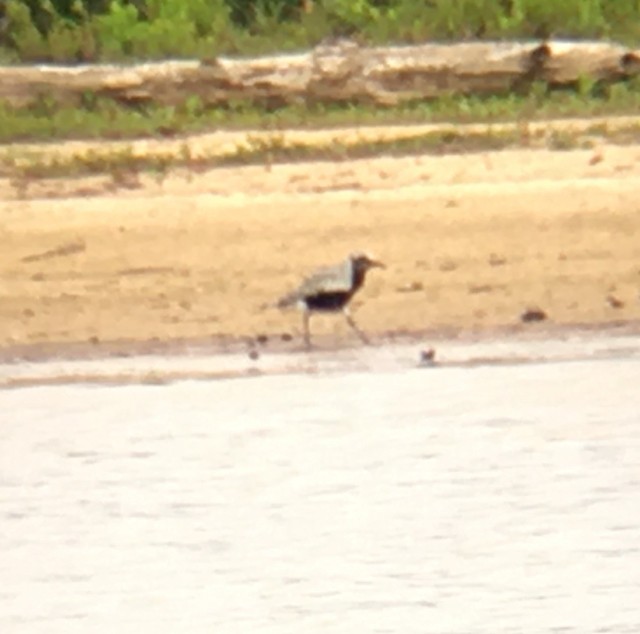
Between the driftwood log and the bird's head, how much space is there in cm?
335

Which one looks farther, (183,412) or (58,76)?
(58,76)

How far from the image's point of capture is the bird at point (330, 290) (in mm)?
9961

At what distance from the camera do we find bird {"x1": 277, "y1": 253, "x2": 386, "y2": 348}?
32.7 ft

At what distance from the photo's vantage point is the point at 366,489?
9125 millimetres

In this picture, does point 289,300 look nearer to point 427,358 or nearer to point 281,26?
point 427,358

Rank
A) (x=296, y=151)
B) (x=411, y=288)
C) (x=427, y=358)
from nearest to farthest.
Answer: (x=427, y=358) < (x=411, y=288) < (x=296, y=151)

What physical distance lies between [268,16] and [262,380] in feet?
16.3

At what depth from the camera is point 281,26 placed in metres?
14.4

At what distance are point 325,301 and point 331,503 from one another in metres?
1.25

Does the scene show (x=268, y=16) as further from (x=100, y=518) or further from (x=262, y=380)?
(x=100, y=518)

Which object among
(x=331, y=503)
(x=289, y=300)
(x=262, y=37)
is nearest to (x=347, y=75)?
(x=262, y=37)

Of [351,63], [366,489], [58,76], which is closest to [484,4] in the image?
[351,63]

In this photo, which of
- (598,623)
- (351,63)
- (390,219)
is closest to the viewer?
(598,623)

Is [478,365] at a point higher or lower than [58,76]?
lower
